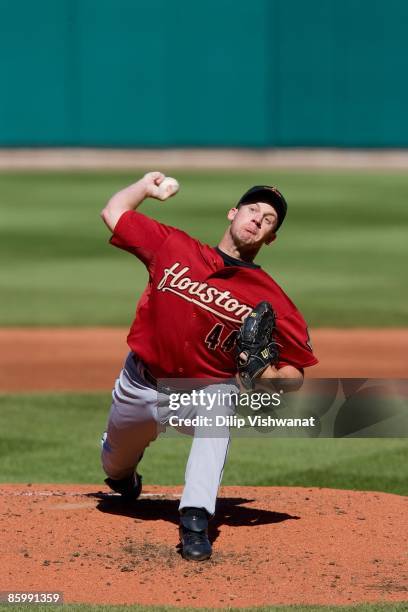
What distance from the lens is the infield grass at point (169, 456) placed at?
301 inches

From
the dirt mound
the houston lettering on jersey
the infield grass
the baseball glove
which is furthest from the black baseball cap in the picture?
the dirt mound

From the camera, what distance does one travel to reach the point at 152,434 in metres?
5.98

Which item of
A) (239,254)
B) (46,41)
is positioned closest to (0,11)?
(46,41)

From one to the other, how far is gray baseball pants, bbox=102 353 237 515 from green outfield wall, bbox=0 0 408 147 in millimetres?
24511

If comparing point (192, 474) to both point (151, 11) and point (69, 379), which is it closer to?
point (69, 379)

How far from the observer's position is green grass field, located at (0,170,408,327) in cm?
1437

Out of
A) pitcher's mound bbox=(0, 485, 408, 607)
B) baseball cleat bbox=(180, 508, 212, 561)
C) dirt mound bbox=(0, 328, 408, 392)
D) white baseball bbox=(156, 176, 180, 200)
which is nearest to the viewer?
pitcher's mound bbox=(0, 485, 408, 607)

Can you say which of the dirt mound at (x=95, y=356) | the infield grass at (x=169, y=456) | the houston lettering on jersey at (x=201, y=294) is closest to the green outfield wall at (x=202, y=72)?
the dirt mound at (x=95, y=356)

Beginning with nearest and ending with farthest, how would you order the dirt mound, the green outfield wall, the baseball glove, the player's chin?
the baseball glove < the player's chin < the dirt mound < the green outfield wall

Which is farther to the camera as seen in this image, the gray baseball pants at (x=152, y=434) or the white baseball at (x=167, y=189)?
the white baseball at (x=167, y=189)

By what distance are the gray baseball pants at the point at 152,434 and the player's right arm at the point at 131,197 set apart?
67 centimetres

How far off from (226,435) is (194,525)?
42 cm

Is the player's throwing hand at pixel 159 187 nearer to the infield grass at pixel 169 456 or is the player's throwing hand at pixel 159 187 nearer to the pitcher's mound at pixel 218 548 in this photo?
the pitcher's mound at pixel 218 548

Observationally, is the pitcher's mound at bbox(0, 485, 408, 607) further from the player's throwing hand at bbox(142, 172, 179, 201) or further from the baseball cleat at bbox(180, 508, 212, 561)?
the player's throwing hand at bbox(142, 172, 179, 201)
